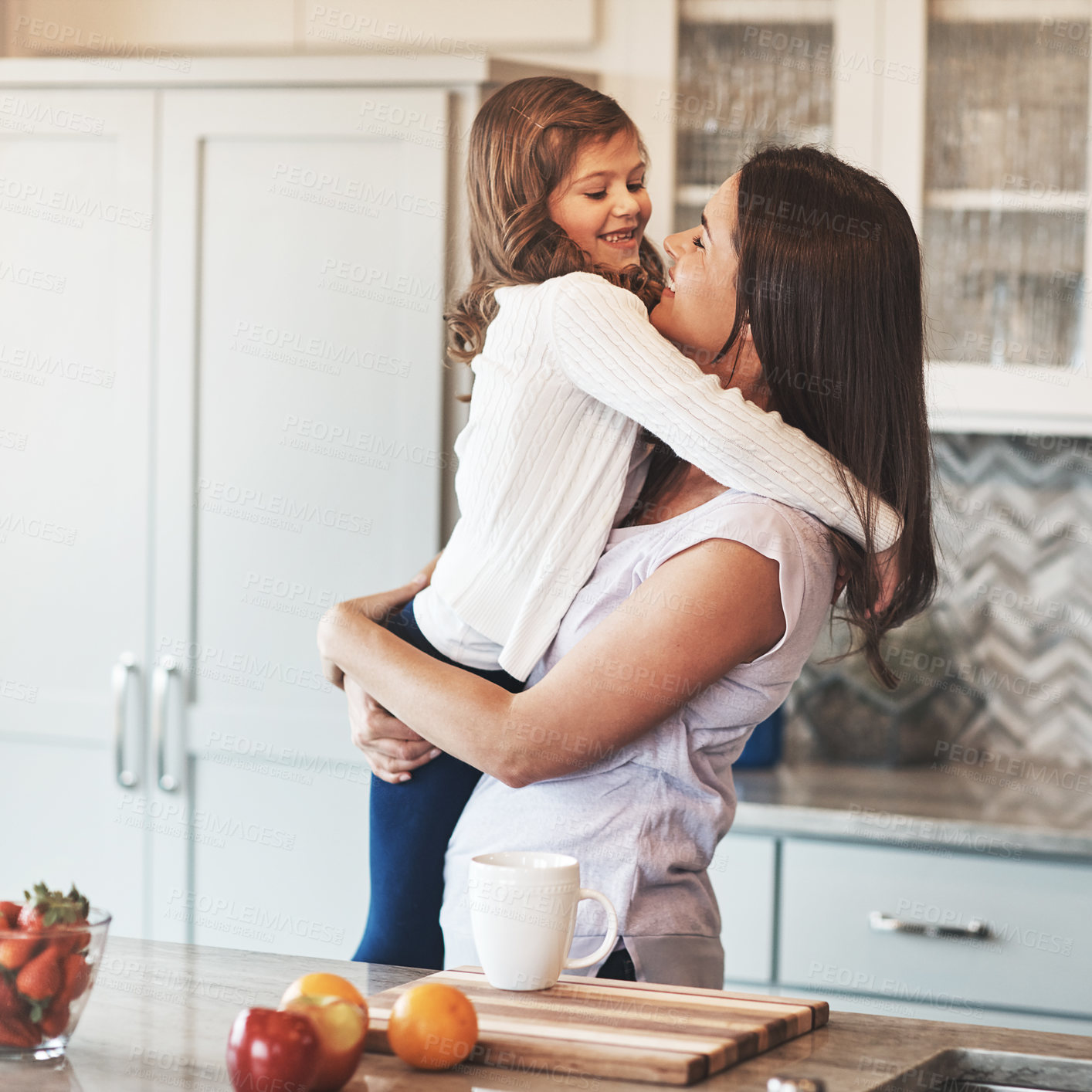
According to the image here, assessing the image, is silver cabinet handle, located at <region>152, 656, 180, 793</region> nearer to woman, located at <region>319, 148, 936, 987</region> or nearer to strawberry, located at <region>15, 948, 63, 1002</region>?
woman, located at <region>319, 148, 936, 987</region>

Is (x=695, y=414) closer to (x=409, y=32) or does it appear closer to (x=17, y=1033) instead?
(x=17, y=1033)

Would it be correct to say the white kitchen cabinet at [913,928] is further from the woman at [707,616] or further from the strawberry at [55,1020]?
the strawberry at [55,1020]

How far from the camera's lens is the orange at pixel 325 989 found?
0.82 meters

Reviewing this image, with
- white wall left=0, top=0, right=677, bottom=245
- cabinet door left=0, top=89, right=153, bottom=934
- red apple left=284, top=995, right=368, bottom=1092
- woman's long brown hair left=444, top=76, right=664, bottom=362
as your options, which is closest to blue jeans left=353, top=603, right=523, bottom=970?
woman's long brown hair left=444, top=76, right=664, bottom=362

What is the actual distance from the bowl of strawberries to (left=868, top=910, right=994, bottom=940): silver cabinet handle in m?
1.41

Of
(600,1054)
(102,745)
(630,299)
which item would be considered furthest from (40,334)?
(600,1054)

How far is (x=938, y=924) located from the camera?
6.43 ft

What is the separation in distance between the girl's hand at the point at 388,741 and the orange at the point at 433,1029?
503 millimetres

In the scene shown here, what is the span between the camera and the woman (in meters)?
1.12

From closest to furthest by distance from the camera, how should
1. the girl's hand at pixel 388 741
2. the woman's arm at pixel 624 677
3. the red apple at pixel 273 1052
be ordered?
the red apple at pixel 273 1052 → the woman's arm at pixel 624 677 → the girl's hand at pixel 388 741

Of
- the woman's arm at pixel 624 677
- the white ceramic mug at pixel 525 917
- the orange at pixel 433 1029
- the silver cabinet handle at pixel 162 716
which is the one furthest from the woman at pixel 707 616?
the silver cabinet handle at pixel 162 716

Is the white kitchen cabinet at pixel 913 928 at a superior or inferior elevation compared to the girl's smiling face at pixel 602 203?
inferior

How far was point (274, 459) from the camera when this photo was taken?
7.02ft

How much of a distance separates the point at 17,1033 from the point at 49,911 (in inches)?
3.1
